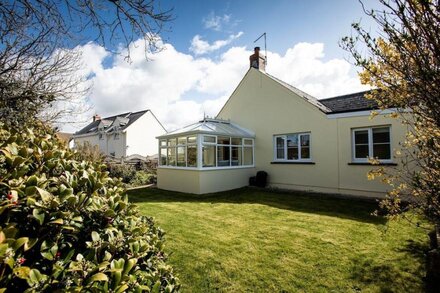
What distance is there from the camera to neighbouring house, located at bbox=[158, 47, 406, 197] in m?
10.9

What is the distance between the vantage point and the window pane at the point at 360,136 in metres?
11.1

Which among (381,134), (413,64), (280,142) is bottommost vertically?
(280,142)

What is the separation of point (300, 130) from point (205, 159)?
215 inches

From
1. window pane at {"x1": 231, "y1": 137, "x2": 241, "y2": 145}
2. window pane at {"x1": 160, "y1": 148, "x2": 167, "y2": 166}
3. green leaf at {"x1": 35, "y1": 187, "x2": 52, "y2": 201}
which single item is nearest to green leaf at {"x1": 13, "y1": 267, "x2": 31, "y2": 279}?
green leaf at {"x1": 35, "y1": 187, "x2": 52, "y2": 201}

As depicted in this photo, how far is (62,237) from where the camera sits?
5.00ft

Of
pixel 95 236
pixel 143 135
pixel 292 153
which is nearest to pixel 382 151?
pixel 292 153

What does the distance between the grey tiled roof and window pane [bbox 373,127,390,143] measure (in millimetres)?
1164

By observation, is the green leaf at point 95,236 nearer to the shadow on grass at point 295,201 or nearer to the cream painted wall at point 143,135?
the shadow on grass at point 295,201

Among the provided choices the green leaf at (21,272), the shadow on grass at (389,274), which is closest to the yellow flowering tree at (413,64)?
the shadow on grass at (389,274)

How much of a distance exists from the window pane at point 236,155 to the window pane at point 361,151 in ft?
20.2

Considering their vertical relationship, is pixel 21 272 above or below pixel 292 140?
below

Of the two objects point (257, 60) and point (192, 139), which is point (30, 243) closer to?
point (192, 139)

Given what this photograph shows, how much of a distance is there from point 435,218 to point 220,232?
429 cm

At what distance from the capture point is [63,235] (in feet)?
5.05
